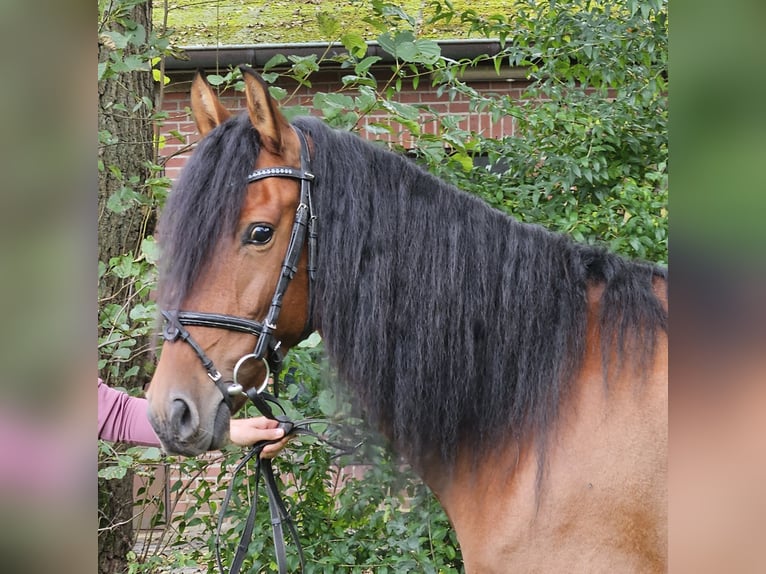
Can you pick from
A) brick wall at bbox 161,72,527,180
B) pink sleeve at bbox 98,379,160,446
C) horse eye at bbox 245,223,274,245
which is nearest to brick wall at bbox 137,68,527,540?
brick wall at bbox 161,72,527,180

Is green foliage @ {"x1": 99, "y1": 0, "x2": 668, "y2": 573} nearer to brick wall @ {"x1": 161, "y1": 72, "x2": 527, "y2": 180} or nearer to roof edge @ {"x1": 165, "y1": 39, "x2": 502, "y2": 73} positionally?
brick wall @ {"x1": 161, "y1": 72, "x2": 527, "y2": 180}

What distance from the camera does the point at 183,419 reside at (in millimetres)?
1732

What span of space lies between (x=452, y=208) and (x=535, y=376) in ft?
1.67

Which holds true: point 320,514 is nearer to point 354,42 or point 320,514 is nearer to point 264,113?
point 264,113

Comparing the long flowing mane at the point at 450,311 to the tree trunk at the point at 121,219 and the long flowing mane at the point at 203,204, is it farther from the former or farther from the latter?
the tree trunk at the point at 121,219

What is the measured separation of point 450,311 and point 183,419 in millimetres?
736

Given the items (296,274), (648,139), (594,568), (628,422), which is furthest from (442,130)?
(594,568)

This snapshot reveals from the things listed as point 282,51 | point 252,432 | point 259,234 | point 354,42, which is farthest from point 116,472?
point 282,51

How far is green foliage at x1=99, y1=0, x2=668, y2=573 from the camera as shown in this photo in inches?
109

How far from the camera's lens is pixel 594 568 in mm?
1657

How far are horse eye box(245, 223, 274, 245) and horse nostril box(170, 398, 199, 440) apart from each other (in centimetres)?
44

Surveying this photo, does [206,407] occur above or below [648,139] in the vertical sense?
below

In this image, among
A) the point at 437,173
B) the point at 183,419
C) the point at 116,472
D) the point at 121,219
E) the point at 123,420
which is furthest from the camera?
the point at 121,219
